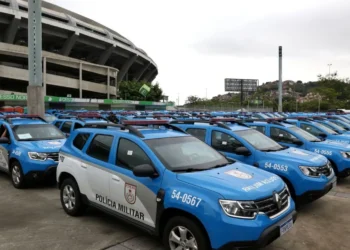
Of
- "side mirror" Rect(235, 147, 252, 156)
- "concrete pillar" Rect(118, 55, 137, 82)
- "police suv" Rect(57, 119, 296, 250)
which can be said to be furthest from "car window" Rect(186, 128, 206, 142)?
"concrete pillar" Rect(118, 55, 137, 82)

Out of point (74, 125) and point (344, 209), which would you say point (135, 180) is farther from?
point (74, 125)

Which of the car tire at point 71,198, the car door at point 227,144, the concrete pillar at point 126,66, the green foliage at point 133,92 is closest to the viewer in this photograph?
the car tire at point 71,198

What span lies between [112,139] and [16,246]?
197cm

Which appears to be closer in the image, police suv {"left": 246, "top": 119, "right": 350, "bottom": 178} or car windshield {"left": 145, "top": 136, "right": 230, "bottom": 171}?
car windshield {"left": 145, "top": 136, "right": 230, "bottom": 171}

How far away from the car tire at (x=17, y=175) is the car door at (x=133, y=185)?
379 centimetres

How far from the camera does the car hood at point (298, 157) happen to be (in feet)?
20.7

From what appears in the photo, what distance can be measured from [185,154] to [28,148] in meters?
4.60

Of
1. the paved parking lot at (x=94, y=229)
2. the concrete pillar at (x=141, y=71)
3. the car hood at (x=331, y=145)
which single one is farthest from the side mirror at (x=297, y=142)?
the concrete pillar at (x=141, y=71)

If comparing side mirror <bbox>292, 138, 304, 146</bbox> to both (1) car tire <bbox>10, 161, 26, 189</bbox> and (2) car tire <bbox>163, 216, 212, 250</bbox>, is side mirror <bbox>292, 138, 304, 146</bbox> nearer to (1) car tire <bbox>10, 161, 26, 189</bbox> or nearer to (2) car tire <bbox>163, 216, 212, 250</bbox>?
(2) car tire <bbox>163, 216, 212, 250</bbox>

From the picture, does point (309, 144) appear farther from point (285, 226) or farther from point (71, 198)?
Answer: point (71, 198)

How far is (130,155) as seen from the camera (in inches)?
192

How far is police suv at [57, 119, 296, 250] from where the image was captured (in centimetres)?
370

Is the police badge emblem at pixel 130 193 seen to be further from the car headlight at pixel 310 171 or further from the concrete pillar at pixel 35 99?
the concrete pillar at pixel 35 99

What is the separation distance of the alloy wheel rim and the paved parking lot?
638 millimetres
